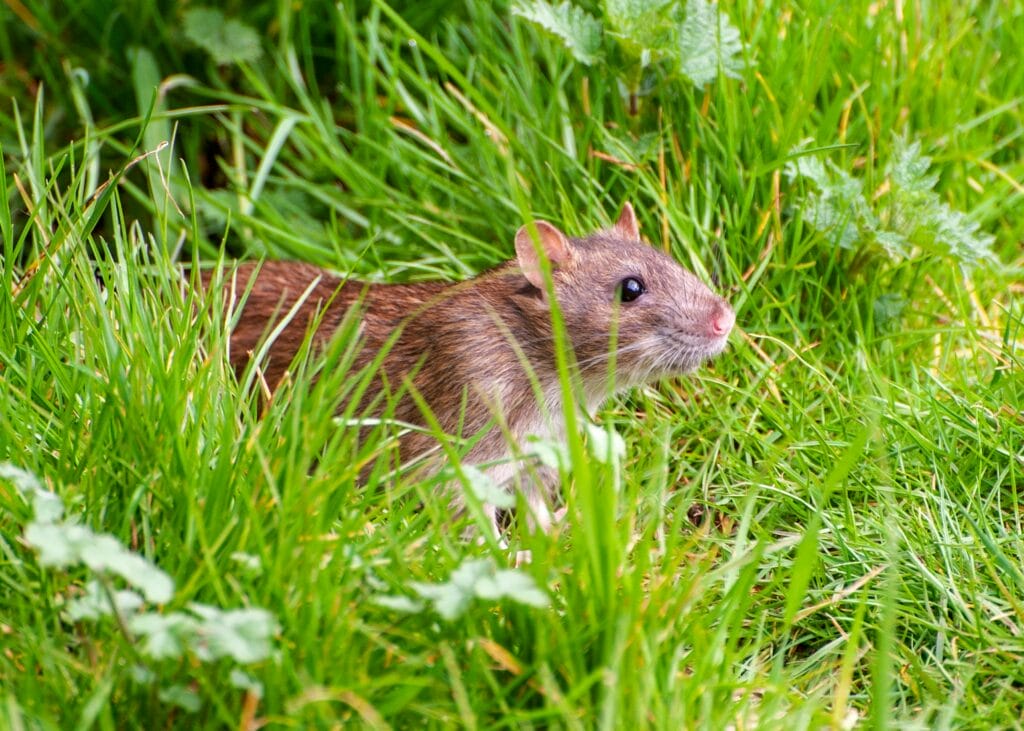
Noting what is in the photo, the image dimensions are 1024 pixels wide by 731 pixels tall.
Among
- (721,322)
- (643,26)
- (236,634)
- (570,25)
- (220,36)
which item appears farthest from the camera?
(220,36)

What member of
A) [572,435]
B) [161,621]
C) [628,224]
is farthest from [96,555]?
[628,224]

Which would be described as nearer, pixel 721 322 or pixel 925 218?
pixel 721 322

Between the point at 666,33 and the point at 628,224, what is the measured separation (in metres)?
0.75

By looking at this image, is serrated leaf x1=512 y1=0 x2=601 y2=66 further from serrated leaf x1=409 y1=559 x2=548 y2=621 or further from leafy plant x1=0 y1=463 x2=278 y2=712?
leafy plant x1=0 y1=463 x2=278 y2=712

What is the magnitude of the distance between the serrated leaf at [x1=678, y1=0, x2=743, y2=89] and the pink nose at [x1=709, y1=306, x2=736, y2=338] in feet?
3.19

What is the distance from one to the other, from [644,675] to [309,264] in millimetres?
2744

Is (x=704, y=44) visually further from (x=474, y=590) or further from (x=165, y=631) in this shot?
(x=165, y=631)

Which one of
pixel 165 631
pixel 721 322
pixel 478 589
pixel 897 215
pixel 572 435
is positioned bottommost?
pixel 165 631

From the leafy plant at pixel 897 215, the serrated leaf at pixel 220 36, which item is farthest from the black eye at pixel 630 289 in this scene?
the serrated leaf at pixel 220 36

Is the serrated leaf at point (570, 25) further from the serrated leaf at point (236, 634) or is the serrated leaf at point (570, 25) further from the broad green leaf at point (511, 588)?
the serrated leaf at point (236, 634)

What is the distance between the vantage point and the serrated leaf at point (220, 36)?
5535mm

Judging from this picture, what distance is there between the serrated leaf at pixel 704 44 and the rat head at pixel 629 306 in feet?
2.54

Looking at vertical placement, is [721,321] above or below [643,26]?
below

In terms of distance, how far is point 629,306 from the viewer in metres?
4.20
